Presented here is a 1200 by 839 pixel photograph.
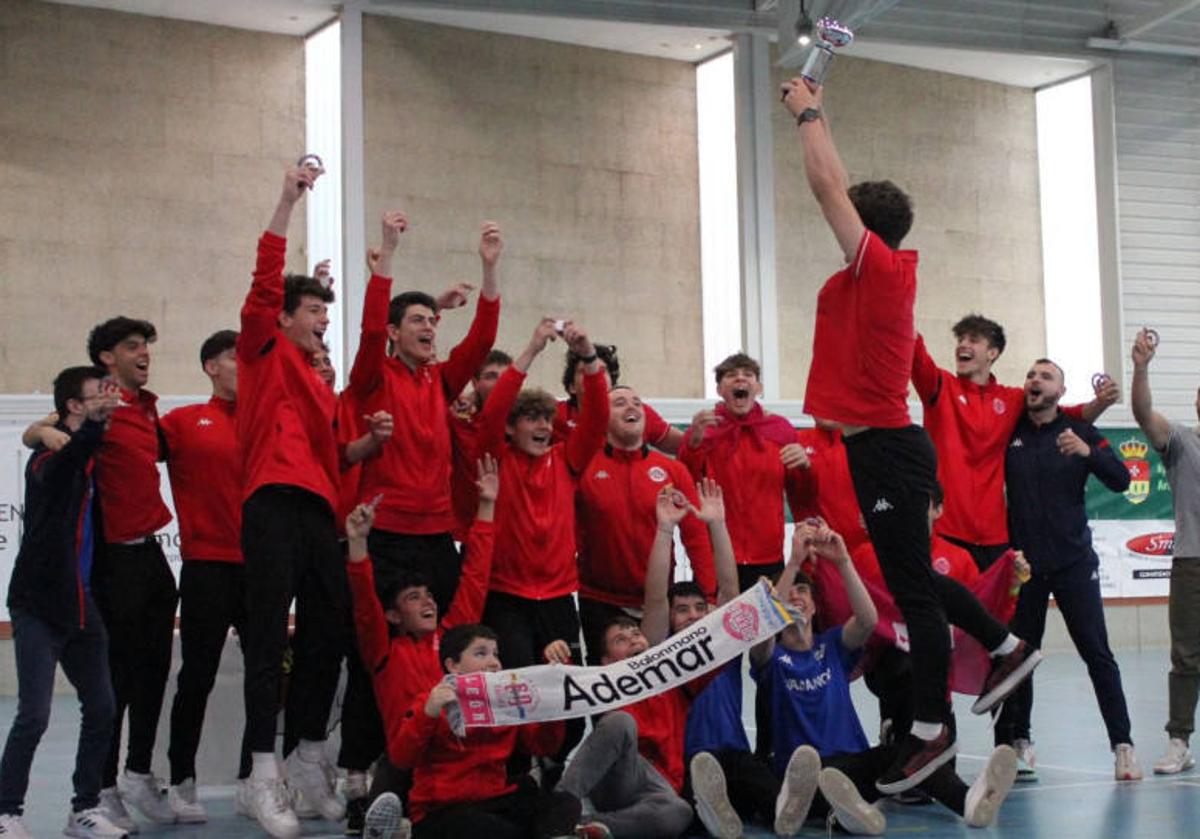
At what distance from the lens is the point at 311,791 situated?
21.2ft

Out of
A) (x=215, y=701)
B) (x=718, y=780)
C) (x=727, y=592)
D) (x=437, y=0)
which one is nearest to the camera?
(x=718, y=780)

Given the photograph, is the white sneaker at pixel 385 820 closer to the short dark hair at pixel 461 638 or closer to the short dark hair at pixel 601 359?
the short dark hair at pixel 461 638

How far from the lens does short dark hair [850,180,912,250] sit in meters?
5.34

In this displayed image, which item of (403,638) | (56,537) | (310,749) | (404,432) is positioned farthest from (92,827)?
(404,432)

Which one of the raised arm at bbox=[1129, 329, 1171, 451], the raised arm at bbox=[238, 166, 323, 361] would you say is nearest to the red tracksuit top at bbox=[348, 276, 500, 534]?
the raised arm at bbox=[238, 166, 323, 361]

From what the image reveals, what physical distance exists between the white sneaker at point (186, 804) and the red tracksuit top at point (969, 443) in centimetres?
373

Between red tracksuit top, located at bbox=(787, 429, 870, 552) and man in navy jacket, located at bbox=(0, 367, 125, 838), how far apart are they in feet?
10.6

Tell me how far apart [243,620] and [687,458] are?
7.46ft

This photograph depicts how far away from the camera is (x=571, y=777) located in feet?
18.9

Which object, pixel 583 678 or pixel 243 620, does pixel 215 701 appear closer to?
pixel 243 620

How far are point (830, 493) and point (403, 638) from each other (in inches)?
91.8

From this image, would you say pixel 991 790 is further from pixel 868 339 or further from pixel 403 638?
pixel 403 638

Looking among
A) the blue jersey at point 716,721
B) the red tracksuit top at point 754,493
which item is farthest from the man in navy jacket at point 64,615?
the red tracksuit top at point 754,493

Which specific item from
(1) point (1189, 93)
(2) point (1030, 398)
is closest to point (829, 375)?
(2) point (1030, 398)
